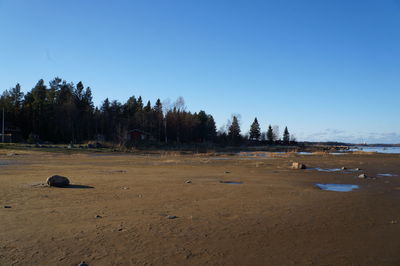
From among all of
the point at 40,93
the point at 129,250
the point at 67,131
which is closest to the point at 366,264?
the point at 129,250

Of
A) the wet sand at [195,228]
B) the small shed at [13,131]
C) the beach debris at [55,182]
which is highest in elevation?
the small shed at [13,131]

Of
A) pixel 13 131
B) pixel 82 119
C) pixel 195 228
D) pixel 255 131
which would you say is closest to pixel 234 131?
pixel 255 131

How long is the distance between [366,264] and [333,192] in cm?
970

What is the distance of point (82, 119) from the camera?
295 feet

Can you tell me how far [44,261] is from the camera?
20.6 ft

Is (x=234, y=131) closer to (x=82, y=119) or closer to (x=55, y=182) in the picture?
(x=82, y=119)

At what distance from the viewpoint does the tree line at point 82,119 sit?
82.9 meters

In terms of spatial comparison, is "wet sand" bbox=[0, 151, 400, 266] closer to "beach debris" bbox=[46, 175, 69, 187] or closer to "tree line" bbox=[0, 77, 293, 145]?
"beach debris" bbox=[46, 175, 69, 187]

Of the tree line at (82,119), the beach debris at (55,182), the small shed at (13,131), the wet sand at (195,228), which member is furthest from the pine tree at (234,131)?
the wet sand at (195,228)

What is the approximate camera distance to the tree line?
8294cm

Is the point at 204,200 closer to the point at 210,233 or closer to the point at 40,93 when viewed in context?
the point at 210,233

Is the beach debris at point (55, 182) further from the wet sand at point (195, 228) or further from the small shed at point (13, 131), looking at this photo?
the small shed at point (13, 131)

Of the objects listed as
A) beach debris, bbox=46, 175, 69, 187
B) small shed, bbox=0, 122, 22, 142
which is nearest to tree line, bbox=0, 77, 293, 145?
small shed, bbox=0, 122, 22, 142

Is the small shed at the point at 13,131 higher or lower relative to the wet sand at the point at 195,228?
higher
